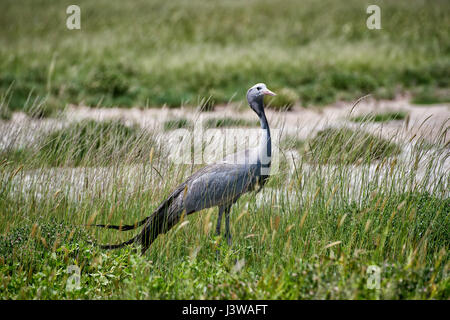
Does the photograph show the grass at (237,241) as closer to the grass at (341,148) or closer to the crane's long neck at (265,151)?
the grass at (341,148)

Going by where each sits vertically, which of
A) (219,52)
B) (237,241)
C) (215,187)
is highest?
(219,52)

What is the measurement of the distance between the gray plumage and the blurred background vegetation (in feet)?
16.3

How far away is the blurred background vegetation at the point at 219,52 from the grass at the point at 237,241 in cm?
466

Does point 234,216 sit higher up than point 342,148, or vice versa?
point 342,148

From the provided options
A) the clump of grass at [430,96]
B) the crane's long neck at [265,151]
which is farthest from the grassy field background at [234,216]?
the clump of grass at [430,96]

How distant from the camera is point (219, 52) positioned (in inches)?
610

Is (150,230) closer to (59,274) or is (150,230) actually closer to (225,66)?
(59,274)

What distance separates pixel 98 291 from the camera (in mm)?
3568

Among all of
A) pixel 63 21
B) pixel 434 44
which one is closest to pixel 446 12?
pixel 434 44

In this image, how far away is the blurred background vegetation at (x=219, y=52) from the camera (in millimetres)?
12094

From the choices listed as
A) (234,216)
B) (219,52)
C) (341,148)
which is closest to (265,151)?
(234,216)

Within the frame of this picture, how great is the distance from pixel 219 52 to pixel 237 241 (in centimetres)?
1208

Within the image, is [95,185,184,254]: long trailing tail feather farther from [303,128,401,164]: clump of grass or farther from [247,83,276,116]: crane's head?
[303,128,401,164]: clump of grass

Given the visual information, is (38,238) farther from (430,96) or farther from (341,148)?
(430,96)
